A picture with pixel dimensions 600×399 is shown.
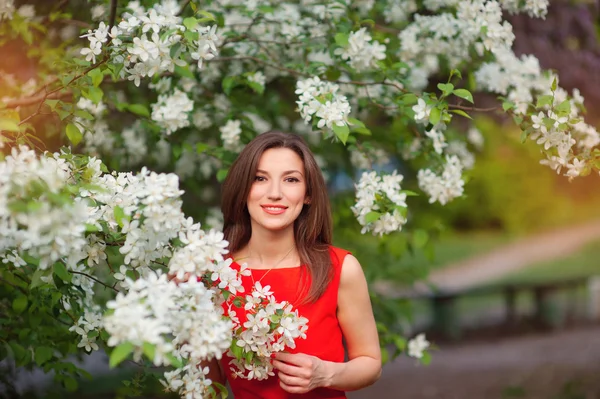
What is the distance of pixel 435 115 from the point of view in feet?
8.66

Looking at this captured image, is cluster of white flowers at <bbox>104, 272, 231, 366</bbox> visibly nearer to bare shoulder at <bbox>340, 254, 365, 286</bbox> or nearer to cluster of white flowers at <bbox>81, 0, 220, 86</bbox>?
bare shoulder at <bbox>340, 254, 365, 286</bbox>

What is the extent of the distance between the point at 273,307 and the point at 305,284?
359 mm

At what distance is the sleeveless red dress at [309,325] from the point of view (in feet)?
7.93

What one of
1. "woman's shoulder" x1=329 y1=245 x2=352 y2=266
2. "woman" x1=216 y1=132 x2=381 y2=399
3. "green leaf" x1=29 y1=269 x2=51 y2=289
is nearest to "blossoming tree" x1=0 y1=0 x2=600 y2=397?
"green leaf" x1=29 y1=269 x2=51 y2=289

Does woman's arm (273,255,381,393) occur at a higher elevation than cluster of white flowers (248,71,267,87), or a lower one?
lower

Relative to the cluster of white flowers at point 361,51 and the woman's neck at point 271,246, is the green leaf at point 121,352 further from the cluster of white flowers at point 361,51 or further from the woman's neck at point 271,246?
the cluster of white flowers at point 361,51

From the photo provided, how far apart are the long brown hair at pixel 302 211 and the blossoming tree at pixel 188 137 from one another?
168 mm

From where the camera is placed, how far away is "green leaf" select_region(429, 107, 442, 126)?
8.61 ft

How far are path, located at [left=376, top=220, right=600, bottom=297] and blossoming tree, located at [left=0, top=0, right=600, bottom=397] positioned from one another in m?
9.63

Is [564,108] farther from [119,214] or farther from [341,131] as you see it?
[119,214]

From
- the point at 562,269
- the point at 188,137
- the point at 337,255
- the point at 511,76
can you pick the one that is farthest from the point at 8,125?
the point at 562,269

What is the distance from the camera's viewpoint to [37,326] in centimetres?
287

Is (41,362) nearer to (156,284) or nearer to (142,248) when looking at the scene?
(142,248)

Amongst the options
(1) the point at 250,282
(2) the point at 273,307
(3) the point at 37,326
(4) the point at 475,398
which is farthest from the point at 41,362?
(4) the point at 475,398
